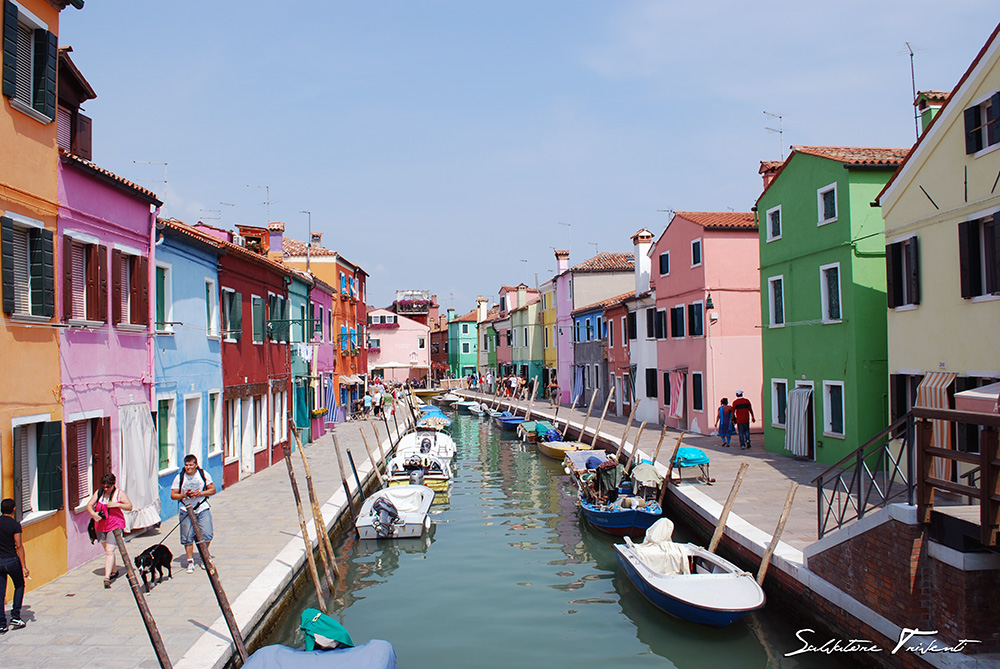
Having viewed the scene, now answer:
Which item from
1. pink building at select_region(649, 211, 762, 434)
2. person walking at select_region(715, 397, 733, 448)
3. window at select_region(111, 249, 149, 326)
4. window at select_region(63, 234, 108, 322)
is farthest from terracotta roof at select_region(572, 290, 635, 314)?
window at select_region(63, 234, 108, 322)

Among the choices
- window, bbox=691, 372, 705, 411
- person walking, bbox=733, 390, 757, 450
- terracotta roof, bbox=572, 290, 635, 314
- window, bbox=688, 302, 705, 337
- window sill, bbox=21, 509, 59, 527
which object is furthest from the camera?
terracotta roof, bbox=572, 290, 635, 314

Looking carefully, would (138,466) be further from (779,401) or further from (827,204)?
(779,401)

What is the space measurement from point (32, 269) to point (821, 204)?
57.2 ft

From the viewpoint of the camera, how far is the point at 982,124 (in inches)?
527

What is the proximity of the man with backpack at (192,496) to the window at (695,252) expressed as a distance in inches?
783

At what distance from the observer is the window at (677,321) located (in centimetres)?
2898

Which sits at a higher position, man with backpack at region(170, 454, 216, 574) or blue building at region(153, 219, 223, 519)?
blue building at region(153, 219, 223, 519)

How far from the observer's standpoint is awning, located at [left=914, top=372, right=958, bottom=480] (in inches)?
559

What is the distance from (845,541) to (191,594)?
28.1 ft

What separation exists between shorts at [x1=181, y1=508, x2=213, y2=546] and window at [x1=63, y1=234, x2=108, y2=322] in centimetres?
345

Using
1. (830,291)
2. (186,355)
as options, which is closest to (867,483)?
(830,291)

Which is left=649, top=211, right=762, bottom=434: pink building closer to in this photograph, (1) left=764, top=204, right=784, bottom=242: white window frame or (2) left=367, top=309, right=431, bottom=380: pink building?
(1) left=764, top=204, right=784, bottom=242: white window frame

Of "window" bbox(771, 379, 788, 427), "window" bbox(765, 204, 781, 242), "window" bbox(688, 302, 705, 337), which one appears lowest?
"window" bbox(771, 379, 788, 427)

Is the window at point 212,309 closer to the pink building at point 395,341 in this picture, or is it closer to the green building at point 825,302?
the green building at point 825,302
